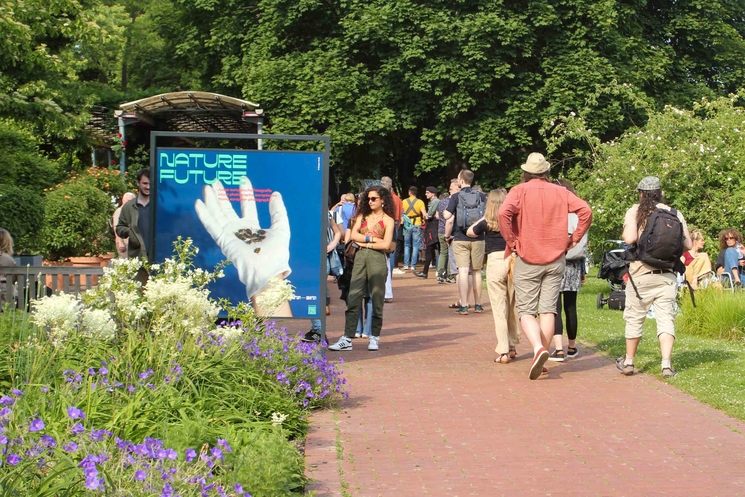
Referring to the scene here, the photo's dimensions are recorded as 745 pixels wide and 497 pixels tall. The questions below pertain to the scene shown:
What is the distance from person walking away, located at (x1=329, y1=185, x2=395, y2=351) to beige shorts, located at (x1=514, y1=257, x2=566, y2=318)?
6.62 feet

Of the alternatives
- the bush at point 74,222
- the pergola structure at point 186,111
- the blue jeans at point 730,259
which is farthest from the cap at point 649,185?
the pergola structure at point 186,111

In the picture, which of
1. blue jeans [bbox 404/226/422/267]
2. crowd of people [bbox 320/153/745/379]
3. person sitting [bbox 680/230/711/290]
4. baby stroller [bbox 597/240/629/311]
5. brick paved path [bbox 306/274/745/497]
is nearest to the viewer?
brick paved path [bbox 306/274/745/497]

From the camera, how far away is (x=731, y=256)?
1549cm

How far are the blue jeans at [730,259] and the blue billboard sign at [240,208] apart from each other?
26.6ft

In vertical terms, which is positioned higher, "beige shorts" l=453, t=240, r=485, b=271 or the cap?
the cap

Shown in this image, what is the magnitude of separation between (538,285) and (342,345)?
2608 mm

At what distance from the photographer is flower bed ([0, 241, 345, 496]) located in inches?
175

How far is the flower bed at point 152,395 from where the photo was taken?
4.45 meters

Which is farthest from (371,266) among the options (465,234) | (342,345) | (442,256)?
(442,256)

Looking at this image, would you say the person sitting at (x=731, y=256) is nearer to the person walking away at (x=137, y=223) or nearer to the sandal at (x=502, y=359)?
the sandal at (x=502, y=359)

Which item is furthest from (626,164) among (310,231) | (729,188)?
(310,231)

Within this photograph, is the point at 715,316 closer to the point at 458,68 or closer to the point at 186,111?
the point at 186,111

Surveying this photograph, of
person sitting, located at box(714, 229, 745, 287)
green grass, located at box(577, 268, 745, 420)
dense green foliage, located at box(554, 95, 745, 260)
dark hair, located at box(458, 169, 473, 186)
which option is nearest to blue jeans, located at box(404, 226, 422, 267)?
dense green foliage, located at box(554, 95, 745, 260)

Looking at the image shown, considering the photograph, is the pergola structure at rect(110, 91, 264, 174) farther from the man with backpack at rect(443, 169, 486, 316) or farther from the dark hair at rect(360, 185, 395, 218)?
the dark hair at rect(360, 185, 395, 218)
